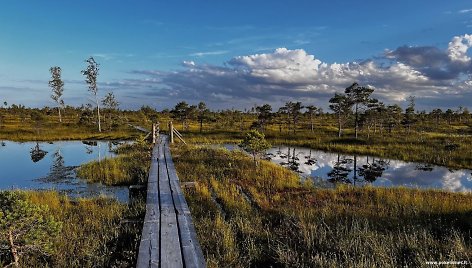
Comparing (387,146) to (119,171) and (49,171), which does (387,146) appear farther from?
(49,171)

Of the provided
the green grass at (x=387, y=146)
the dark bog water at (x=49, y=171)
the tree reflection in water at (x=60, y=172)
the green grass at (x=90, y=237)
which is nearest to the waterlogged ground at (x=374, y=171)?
the green grass at (x=387, y=146)

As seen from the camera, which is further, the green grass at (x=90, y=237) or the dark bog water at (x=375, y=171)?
the dark bog water at (x=375, y=171)

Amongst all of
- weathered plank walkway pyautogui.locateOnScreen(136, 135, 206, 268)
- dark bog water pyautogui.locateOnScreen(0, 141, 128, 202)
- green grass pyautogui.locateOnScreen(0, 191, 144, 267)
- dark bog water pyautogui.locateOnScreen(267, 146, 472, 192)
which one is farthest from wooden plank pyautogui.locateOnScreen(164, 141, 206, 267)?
dark bog water pyautogui.locateOnScreen(267, 146, 472, 192)

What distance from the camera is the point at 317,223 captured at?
31.6 ft

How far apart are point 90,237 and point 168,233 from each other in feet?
6.77

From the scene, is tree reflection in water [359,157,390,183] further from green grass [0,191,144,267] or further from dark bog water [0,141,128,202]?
green grass [0,191,144,267]

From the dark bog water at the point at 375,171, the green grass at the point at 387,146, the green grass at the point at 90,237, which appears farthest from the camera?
the green grass at the point at 387,146

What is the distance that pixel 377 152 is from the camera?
1282 inches

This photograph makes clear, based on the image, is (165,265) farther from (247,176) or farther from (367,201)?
(247,176)

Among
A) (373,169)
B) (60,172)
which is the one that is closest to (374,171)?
(373,169)

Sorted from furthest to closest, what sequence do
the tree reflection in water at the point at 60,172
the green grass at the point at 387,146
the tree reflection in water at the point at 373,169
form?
the green grass at the point at 387,146 → the tree reflection in water at the point at 373,169 → the tree reflection in water at the point at 60,172

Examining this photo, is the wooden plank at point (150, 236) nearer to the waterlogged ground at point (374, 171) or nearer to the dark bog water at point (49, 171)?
the dark bog water at point (49, 171)

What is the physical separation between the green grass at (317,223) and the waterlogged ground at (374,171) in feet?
17.2

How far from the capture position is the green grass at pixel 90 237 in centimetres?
736
